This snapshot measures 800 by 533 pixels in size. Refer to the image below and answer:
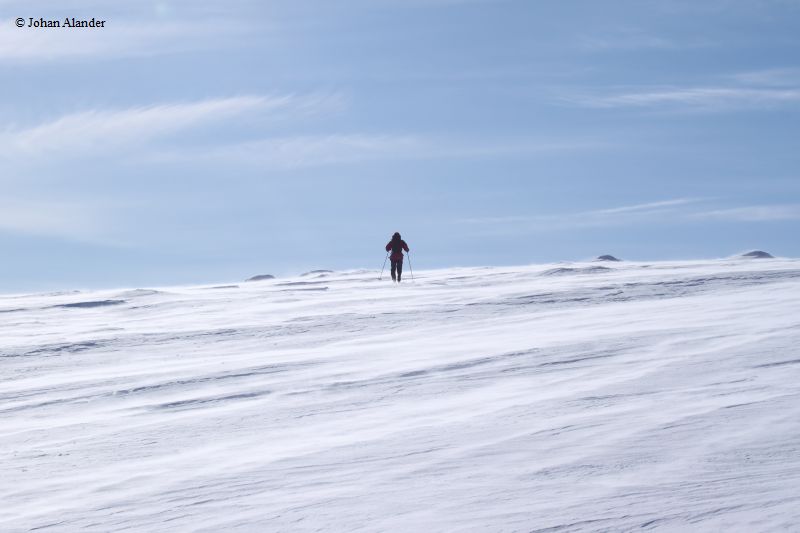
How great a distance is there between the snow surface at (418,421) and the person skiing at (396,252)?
8.14m

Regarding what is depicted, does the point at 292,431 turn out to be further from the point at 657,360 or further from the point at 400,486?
the point at 657,360

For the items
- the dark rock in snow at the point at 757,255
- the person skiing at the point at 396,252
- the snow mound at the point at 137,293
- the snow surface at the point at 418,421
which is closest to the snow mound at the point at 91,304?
the snow mound at the point at 137,293

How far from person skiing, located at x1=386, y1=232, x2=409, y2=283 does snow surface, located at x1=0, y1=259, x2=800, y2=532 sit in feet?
26.7

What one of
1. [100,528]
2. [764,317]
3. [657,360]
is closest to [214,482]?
[100,528]

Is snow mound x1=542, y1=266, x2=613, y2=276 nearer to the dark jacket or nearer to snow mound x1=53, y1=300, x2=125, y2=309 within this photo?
the dark jacket

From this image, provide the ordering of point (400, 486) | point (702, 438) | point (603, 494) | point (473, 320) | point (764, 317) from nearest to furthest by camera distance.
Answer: point (603, 494) < point (400, 486) < point (702, 438) < point (764, 317) < point (473, 320)

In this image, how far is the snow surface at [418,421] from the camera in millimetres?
5801

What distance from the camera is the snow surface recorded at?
5.80m

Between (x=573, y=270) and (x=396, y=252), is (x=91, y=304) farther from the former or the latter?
(x=573, y=270)

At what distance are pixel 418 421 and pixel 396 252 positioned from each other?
16207 mm

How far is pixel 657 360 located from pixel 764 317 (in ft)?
10.4

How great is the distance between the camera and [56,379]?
1127 centimetres

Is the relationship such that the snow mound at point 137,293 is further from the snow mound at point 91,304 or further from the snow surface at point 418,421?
the snow surface at point 418,421

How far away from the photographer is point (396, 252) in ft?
78.9
